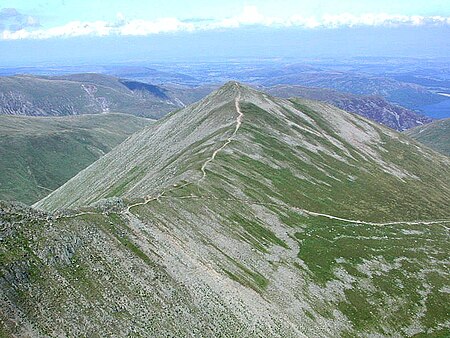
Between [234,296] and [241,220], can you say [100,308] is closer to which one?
[234,296]

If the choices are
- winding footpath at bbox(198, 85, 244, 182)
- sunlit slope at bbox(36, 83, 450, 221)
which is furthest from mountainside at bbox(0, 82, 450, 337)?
winding footpath at bbox(198, 85, 244, 182)

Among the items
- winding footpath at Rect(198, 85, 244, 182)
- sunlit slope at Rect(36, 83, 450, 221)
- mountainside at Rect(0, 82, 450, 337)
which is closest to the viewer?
mountainside at Rect(0, 82, 450, 337)

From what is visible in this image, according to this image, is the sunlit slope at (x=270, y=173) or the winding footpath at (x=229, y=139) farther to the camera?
the sunlit slope at (x=270, y=173)

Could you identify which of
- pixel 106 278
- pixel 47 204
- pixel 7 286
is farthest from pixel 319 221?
pixel 47 204

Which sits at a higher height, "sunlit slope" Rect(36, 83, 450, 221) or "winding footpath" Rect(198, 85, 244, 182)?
"winding footpath" Rect(198, 85, 244, 182)

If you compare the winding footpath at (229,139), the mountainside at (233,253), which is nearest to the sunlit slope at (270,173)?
the mountainside at (233,253)

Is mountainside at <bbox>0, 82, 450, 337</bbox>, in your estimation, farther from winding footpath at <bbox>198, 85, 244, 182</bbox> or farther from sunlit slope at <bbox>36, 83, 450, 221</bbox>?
winding footpath at <bbox>198, 85, 244, 182</bbox>

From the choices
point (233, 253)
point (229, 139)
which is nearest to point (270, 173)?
point (229, 139)

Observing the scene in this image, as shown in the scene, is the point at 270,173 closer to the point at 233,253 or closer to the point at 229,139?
the point at 229,139

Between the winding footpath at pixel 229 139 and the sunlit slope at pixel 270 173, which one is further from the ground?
the winding footpath at pixel 229 139

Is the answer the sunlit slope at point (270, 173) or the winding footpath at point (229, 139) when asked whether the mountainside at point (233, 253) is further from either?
the winding footpath at point (229, 139)
